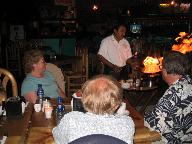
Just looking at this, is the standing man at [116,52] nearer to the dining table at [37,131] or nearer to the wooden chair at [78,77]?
the wooden chair at [78,77]

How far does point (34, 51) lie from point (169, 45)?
7612 millimetres

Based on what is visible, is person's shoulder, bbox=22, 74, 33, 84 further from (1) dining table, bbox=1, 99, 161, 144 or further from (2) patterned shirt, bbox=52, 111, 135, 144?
(2) patterned shirt, bbox=52, 111, 135, 144

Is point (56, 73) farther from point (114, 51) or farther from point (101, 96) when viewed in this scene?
point (101, 96)

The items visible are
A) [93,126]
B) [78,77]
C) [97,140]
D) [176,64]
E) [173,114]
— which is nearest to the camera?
[97,140]

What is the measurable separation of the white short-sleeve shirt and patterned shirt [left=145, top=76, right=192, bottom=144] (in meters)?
3.55

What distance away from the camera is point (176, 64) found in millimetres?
3238

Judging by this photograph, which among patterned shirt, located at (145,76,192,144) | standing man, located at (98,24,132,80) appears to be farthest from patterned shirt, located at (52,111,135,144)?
standing man, located at (98,24,132,80)

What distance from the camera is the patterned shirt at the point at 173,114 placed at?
3012 mm

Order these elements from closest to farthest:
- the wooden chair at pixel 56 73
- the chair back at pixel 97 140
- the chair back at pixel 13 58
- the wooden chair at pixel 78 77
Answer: the chair back at pixel 97 140
the wooden chair at pixel 56 73
the wooden chair at pixel 78 77
the chair back at pixel 13 58

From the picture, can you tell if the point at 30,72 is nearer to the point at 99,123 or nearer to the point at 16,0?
the point at 99,123

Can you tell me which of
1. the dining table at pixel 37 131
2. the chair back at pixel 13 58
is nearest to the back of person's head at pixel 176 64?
the dining table at pixel 37 131

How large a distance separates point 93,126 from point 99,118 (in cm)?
8

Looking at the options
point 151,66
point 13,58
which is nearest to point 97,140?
point 151,66

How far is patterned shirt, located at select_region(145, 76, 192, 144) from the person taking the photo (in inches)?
119
